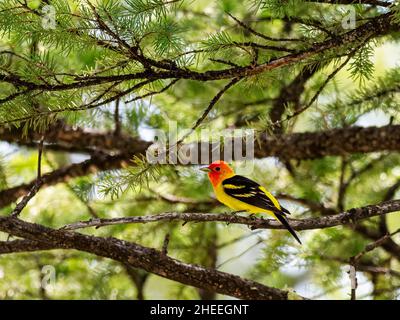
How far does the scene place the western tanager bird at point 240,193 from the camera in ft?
8.87

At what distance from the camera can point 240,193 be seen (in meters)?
2.83

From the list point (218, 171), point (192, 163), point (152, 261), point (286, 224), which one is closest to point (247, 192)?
point (218, 171)

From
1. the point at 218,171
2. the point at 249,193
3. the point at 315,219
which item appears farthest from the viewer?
the point at 218,171

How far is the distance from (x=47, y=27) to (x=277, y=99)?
183 cm

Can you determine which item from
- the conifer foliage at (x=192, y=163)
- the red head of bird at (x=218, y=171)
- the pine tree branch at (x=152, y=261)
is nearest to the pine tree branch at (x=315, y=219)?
the conifer foliage at (x=192, y=163)

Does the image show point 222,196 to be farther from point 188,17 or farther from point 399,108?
point 188,17

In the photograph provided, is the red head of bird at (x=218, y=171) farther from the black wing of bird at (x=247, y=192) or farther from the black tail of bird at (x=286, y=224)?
the black tail of bird at (x=286, y=224)

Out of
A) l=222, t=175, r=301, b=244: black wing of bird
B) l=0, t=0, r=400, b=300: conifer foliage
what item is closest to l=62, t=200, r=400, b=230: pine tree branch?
l=0, t=0, r=400, b=300: conifer foliage

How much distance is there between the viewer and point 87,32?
184cm

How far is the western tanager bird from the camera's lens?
270 centimetres

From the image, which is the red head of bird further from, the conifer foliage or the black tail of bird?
the black tail of bird

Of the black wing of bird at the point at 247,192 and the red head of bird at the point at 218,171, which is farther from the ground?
the red head of bird at the point at 218,171

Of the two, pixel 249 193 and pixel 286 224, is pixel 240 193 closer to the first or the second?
pixel 249 193
